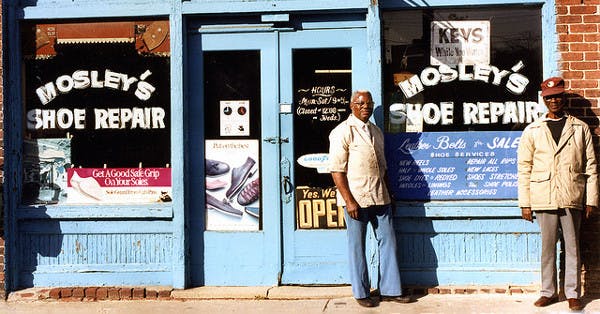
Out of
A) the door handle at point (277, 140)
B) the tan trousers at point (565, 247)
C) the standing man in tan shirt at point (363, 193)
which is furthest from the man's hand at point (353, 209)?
the tan trousers at point (565, 247)

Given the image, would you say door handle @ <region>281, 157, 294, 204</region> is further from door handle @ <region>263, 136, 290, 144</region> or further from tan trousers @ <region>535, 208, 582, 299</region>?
tan trousers @ <region>535, 208, 582, 299</region>

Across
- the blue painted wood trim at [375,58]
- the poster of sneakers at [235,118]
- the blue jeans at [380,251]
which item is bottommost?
the blue jeans at [380,251]

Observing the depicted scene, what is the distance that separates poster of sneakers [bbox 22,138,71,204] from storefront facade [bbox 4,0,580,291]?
0.01 meters

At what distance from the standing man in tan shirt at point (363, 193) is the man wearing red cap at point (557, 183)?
3.99ft

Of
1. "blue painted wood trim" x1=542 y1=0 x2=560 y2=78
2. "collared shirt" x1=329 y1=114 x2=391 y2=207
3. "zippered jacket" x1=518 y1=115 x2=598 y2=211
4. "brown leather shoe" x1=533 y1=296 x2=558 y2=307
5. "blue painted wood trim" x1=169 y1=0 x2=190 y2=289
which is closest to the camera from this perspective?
"zippered jacket" x1=518 y1=115 x2=598 y2=211

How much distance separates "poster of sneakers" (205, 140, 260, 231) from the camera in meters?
6.80

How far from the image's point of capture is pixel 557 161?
5.90 metres

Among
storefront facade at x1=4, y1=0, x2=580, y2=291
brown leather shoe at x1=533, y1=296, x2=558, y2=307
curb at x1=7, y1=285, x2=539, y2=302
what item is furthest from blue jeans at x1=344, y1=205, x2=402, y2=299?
brown leather shoe at x1=533, y1=296, x2=558, y2=307

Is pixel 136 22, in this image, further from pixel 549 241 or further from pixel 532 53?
pixel 549 241

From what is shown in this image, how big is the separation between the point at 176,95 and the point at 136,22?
0.86 metres

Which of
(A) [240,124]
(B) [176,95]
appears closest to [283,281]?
(A) [240,124]

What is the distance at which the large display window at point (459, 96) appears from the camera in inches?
259

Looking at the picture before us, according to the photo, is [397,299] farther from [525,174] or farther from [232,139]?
[232,139]

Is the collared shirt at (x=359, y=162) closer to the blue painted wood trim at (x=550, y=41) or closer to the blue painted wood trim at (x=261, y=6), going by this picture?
the blue painted wood trim at (x=261, y=6)
